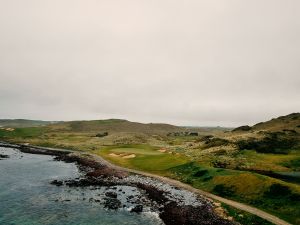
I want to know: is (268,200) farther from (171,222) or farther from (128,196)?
(128,196)

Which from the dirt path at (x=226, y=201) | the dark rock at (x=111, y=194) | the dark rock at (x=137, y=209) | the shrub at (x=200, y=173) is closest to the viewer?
the dirt path at (x=226, y=201)

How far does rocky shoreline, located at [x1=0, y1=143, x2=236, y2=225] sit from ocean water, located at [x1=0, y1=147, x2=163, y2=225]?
152cm

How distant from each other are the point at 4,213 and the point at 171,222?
25269 millimetres

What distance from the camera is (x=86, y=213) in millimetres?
54906

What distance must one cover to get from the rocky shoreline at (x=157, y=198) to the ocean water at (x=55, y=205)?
1517mm

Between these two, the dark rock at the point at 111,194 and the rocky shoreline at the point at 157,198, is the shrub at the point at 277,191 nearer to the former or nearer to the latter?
the rocky shoreline at the point at 157,198

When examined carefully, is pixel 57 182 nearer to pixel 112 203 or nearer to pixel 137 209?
pixel 112 203

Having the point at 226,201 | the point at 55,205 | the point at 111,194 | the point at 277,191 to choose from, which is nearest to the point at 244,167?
the point at 277,191

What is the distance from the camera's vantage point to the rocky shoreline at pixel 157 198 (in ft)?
174

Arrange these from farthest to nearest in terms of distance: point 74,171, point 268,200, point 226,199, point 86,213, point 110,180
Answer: point 74,171 < point 110,180 < point 226,199 < point 268,200 < point 86,213

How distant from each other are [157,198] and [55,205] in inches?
740

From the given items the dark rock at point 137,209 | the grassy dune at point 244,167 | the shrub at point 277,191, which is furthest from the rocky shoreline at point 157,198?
the shrub at point 277,191

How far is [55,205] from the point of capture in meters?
58.7

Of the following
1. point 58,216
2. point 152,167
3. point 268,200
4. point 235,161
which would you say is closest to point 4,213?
point 58,216
